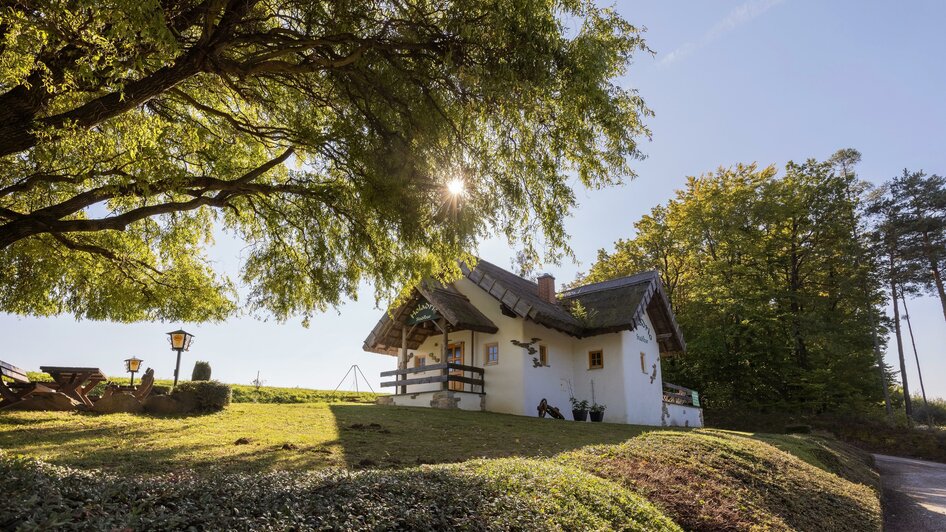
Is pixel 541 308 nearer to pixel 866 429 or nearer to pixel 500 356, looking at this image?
pixel 500 356

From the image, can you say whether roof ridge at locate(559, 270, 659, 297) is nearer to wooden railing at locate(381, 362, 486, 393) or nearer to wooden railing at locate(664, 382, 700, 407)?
wooden railing at locate(664, 382, 700, 407)

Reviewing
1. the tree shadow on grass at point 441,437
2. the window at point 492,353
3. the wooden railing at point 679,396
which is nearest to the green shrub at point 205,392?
the tree shadow on grass at point 441,437

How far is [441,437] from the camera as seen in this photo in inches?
458

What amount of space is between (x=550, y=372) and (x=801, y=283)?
21.2m

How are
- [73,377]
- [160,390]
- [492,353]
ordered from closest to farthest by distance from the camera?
[73,377], [160,390], [492,353]

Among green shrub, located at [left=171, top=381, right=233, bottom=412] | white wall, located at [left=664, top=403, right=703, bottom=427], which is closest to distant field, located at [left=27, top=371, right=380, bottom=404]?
green shrub, located at [left=171, top=381, right=233, bottom=412]

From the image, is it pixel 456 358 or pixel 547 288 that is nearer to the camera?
pixel 456 358

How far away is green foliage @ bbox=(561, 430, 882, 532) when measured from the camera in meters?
7.63

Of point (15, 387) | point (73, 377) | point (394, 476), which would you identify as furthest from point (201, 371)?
point (394, 476)

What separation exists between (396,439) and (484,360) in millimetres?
11622

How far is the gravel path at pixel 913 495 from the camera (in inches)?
473

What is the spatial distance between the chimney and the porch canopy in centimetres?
329

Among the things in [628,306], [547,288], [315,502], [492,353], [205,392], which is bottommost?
[315,502]

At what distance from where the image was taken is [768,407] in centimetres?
3152
